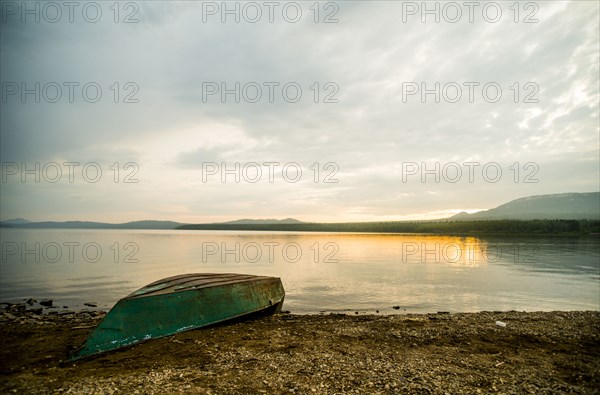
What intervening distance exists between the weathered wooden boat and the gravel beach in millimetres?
296

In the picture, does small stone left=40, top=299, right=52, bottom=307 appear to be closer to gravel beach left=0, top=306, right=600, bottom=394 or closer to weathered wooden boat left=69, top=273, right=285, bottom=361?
gravel beach left=0, top=306, right=600, bottom=394

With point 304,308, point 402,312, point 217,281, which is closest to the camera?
point 217,281

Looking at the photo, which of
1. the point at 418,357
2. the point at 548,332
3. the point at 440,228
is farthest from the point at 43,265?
the point at 440,228

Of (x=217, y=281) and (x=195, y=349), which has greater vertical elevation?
(x=217, y=281)

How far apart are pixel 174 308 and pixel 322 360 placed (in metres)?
4.55

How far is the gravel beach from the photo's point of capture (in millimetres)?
6375

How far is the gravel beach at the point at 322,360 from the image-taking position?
20.9 feet

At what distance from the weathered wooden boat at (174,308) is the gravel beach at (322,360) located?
0.30 m

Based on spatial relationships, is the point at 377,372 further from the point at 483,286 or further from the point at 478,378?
the point at 483,286

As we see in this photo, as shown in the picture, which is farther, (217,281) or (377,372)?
(217,281)

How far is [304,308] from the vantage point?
54.2 feet

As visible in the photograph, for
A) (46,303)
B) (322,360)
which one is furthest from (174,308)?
(46,303)

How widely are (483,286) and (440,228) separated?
110205 mm

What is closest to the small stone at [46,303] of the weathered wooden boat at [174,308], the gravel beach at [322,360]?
the gravel beach at [322,360]
